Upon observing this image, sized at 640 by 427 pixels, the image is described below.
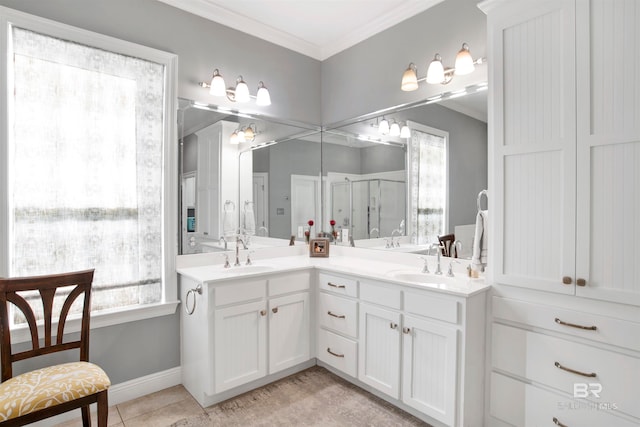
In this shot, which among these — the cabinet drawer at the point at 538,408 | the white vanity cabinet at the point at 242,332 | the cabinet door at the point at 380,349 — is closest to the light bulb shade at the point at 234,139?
the white vanity cabinet at the point at 242,332

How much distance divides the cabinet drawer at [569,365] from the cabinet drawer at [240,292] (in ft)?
4.96

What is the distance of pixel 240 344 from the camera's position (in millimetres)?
2309

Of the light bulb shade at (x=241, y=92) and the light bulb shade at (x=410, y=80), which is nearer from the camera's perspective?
the light bulb shade at (x=410, y=80)

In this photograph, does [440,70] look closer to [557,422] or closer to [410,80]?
[410,80]

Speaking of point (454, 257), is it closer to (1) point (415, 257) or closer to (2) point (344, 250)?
(1) point (415, 257)

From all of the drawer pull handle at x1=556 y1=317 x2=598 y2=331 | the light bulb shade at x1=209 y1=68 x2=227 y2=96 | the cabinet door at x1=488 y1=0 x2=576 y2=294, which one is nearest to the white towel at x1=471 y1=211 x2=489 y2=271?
the cabinet door at x1=488 y1=0 x2=576 y2=294

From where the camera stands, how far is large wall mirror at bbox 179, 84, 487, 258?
7.88 feet

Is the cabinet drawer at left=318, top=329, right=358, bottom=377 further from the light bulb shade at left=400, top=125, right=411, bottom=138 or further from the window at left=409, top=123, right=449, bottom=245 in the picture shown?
the light bulb shade at left=400, top=125, right=411, bottom=138

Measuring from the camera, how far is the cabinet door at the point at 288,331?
2.48 m

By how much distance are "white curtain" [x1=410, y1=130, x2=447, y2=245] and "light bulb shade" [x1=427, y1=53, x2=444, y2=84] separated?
16.0 inches

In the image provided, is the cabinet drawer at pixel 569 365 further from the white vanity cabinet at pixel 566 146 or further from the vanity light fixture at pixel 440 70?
the vanity light fixture at pixel 440 70

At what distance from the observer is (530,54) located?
176 cm

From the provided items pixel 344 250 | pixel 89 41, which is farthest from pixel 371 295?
pixel 89 41

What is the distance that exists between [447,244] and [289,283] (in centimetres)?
121
